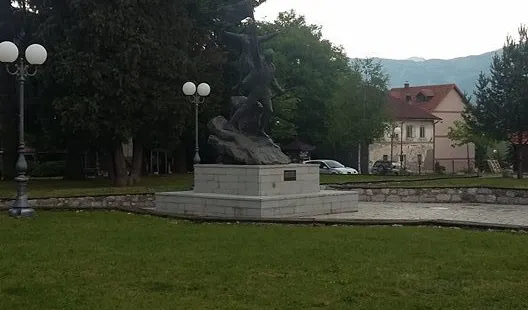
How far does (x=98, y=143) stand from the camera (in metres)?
28.6

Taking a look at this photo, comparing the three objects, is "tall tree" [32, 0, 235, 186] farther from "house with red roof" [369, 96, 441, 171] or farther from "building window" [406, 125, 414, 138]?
"building window" [406, 125, 414, 138]

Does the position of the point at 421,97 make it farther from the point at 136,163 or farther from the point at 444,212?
the point at 444,212

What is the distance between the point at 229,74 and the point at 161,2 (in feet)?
24.3

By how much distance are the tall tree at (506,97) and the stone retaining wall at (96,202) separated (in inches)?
956

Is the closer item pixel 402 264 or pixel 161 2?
pixel 402 264

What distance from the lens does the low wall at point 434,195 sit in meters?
22.0

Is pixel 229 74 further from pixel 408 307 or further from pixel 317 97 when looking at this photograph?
pixel 408 307

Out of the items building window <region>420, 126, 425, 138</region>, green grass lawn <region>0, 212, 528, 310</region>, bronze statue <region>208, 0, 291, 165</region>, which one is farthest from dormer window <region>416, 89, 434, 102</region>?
green grass lawn <region>0, 212, 528, 310</region>

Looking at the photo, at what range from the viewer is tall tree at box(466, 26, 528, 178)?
3688cm

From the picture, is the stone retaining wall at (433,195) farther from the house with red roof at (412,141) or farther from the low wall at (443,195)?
the house with red roof at (412,141)

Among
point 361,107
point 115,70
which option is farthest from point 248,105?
point 361,107

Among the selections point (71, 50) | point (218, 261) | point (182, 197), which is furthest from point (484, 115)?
point (218, 261)

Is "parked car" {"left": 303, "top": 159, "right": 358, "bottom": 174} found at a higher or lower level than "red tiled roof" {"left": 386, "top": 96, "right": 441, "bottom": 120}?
lower

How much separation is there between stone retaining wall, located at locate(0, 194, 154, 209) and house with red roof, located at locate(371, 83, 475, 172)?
37.7m
